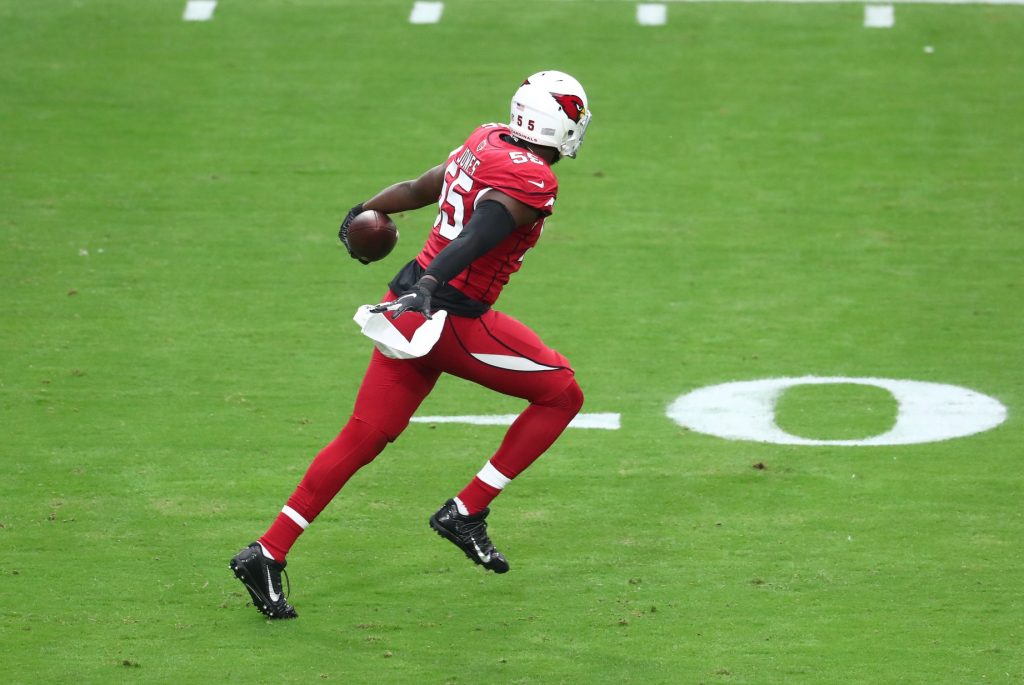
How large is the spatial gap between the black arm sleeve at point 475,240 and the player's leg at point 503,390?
403mm

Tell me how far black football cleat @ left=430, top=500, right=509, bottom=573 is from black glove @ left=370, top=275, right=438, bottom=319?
0.98 metres

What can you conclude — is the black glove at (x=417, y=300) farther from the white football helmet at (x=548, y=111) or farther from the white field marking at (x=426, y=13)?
the white field marking at (x=426, y=13)

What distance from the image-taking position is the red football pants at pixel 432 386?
516 centimetres

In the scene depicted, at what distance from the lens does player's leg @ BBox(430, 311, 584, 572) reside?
521cm

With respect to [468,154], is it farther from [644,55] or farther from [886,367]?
[644,55]

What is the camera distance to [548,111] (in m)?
5.14

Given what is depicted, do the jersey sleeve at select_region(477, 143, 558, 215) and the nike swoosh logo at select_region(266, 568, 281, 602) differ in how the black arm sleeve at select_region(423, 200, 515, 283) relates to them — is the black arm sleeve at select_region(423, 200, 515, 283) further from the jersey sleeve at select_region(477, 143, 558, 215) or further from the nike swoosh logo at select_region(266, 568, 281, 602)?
the nike swoosh logo at select_region(266, 568, 281, 602)

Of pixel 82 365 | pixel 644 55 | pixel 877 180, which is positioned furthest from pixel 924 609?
pixel 644 55

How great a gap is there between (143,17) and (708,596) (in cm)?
977

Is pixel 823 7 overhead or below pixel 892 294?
overhead

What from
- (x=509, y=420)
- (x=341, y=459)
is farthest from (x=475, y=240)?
(x=509, y=420)

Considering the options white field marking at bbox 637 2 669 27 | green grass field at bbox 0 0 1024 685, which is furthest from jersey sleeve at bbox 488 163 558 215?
white field marking at bbox 637 2 669 27

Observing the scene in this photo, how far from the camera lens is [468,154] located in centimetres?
516

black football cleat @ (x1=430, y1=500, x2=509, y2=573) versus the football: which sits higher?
the football
